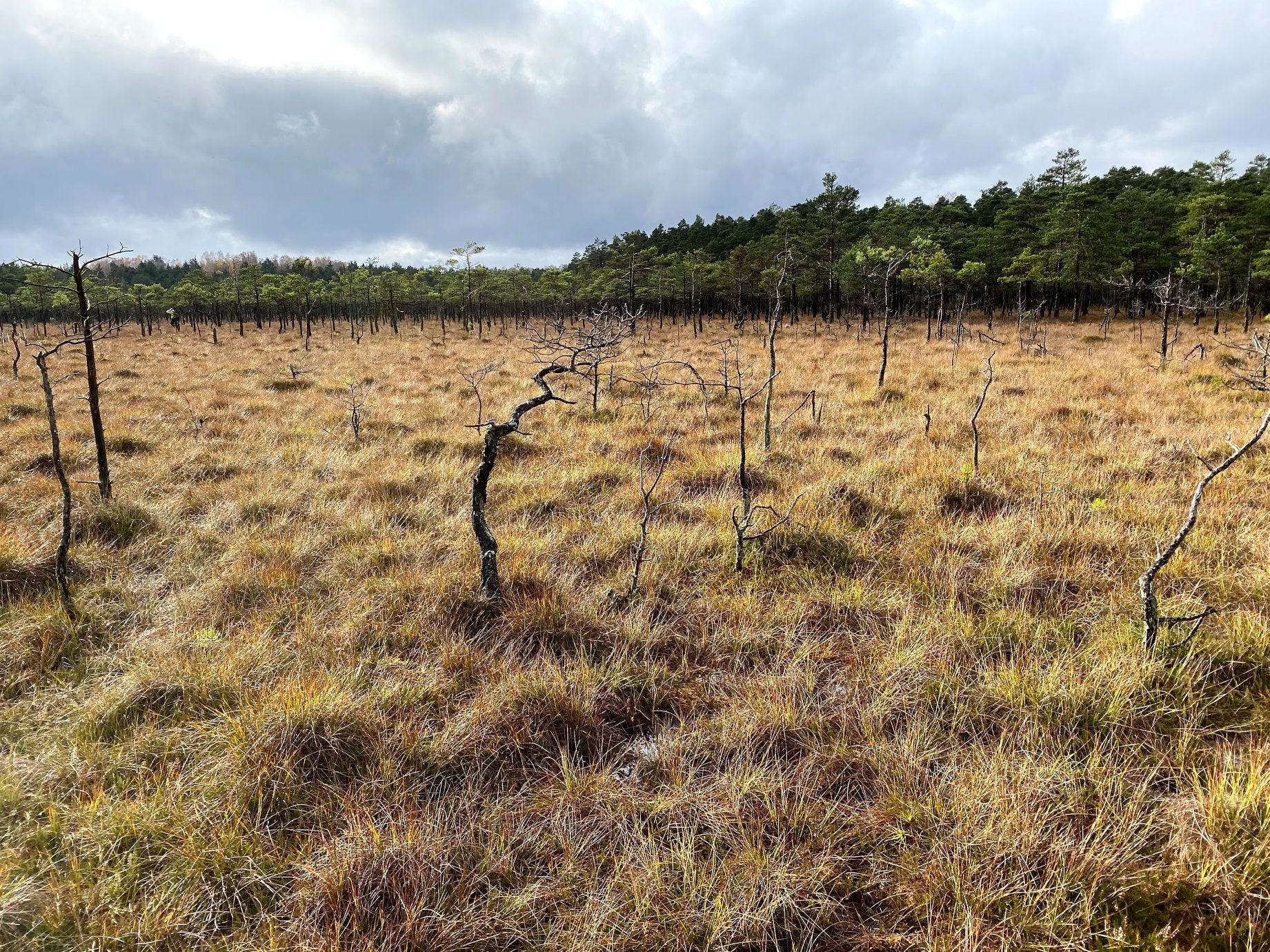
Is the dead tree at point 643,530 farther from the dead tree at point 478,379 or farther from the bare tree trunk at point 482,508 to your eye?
the dead tree at point 478,379

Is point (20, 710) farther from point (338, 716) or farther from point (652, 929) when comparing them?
point (652, 929)

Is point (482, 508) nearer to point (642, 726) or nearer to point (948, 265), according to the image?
point (642, 726)

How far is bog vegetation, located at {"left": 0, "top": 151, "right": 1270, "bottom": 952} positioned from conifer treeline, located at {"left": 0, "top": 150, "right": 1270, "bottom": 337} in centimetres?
2002

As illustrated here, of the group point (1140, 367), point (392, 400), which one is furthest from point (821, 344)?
point (392, 400)

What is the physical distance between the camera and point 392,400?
1159 centimetres

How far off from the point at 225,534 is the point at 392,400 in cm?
730

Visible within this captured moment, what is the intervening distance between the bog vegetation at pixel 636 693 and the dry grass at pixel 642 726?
18mm

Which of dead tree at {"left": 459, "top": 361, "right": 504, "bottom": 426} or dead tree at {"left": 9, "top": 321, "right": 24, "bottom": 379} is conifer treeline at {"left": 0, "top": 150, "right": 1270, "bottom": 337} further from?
dead tree at {"left": 459, "top": 361, "right": 504, "bottom": 426}

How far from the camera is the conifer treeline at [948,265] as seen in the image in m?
29.4

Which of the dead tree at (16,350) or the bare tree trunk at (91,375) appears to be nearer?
the bare tree trunk at (91,375)

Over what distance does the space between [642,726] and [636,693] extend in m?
0.18

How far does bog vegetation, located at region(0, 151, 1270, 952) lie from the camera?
1789 millimetres

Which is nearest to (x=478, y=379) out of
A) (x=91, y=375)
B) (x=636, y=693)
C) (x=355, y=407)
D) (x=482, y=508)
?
(x=355, y=407)

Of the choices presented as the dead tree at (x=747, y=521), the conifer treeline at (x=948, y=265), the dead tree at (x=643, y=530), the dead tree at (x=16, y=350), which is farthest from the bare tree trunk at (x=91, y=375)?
the conifer treeline at (x=948, y=265)
